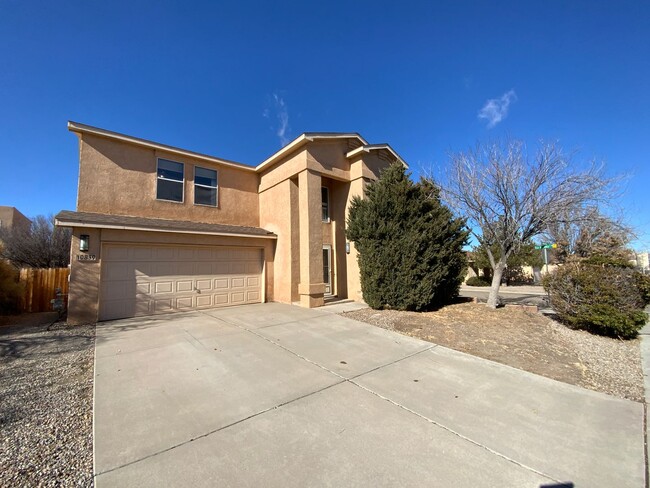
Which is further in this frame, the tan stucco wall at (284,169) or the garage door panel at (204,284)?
the tan stucco wall at (284,169)

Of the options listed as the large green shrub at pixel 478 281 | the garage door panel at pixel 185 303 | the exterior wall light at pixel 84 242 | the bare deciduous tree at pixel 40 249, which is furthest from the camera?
the large green shrub at pixel 478 281

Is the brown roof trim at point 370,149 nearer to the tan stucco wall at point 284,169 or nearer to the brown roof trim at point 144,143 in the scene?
the tan stucco wall at point 284,169

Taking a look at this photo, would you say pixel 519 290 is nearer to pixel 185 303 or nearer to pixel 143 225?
pixel 185 303

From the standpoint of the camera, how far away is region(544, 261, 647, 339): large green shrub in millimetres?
6852

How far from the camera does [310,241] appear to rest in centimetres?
1059

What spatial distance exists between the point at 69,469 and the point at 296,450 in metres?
2.00

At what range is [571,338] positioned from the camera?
269 inches

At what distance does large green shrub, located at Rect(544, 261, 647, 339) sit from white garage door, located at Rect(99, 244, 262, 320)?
1024 cm

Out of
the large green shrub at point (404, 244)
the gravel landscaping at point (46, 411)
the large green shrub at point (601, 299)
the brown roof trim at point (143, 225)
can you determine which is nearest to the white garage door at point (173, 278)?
the brown roof trim at point (143, 225)

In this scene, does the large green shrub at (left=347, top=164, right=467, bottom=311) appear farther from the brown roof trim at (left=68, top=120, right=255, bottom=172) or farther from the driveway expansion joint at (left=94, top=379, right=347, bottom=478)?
the brown roof trim at (left=68, top=120, right=255, bottom=172)

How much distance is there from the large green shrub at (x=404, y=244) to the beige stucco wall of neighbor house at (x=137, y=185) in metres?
5.91

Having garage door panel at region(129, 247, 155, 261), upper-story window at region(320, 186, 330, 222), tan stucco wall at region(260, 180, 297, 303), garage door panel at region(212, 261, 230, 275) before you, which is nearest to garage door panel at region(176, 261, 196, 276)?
garage door panel at region(212, 261, 230, 275)

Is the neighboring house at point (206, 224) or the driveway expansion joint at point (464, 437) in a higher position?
the neighboring house at point (206, 224)

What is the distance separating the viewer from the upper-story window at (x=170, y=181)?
1093 centimetres
